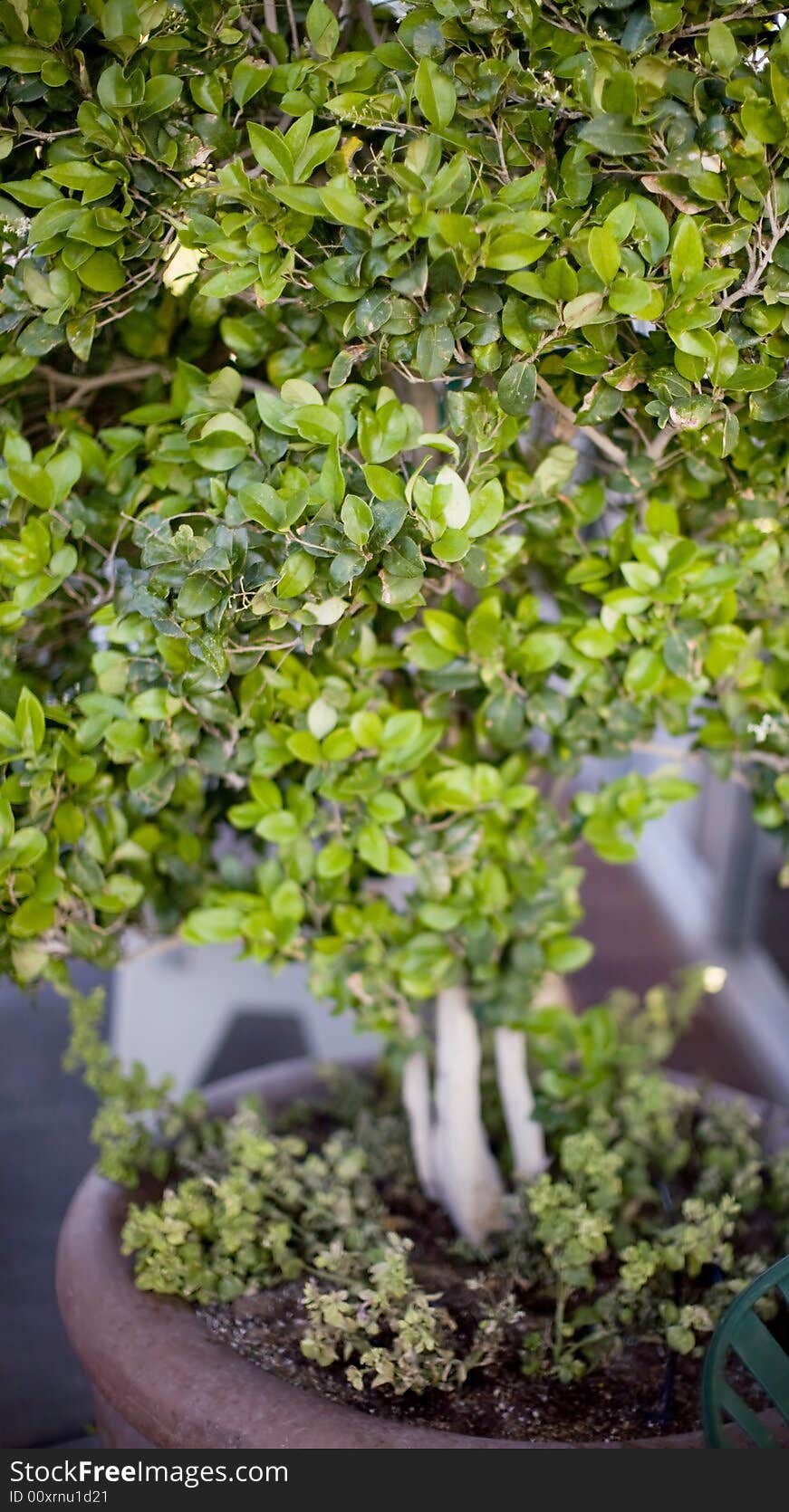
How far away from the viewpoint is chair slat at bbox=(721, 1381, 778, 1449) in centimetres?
95

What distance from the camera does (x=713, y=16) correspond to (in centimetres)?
92

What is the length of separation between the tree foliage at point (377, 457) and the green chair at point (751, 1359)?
1.60ft

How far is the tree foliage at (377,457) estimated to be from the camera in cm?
89

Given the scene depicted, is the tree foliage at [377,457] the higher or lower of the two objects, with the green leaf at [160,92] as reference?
lower

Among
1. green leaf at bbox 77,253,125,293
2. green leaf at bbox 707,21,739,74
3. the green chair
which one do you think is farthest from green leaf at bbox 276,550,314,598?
the green chair

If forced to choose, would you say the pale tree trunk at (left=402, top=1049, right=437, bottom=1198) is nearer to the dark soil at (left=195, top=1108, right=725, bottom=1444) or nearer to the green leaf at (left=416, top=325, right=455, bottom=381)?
the dark soil at (left=195, top=1108, right=725, bottom=1444)

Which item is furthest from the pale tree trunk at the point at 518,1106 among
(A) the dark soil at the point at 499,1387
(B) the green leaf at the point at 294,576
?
(B) the green leaf at the point at 294,576

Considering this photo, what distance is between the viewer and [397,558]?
3.10ft

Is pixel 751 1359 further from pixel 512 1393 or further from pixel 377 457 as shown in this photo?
pixel 377 457

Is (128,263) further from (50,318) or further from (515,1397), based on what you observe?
(515,1397)

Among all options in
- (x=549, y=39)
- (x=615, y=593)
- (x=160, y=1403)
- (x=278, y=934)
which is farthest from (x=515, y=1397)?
(x=549, y=39)

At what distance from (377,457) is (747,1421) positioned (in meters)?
0.87


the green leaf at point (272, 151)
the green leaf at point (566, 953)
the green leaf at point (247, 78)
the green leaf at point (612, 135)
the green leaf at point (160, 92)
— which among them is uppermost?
the green leaf at point (160, 92)

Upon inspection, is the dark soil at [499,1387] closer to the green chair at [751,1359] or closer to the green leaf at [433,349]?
the green chair at [751,1359]
